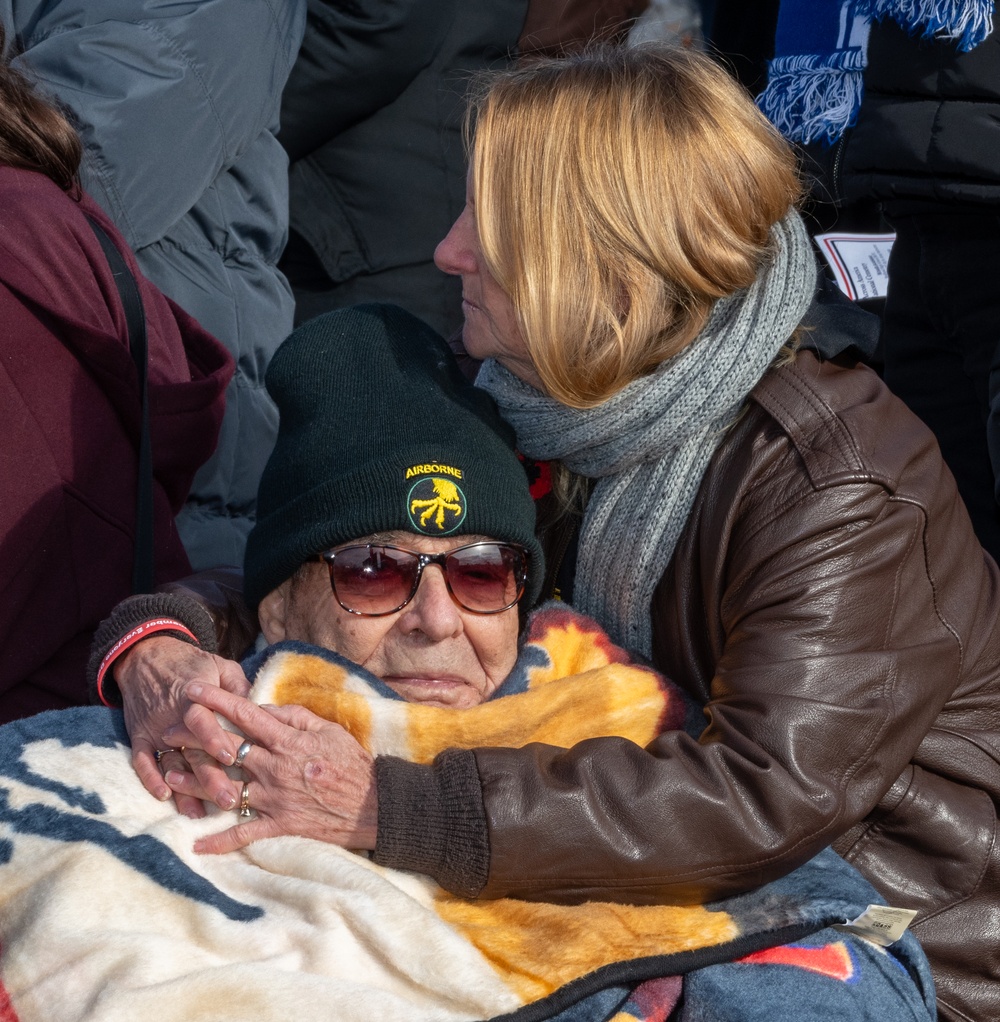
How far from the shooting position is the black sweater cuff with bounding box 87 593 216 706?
218 cm

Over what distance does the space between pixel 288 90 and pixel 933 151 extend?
164cm

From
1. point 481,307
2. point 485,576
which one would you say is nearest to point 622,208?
point 481,307

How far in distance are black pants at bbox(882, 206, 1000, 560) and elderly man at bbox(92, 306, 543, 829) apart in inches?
54.8

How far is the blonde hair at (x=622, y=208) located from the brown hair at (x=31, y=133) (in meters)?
0.77

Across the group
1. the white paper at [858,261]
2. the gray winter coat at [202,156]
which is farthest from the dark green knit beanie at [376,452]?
the white paper at [858,261]

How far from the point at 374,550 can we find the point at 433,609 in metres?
0.14

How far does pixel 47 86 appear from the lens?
274cm

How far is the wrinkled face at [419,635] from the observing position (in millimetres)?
2199

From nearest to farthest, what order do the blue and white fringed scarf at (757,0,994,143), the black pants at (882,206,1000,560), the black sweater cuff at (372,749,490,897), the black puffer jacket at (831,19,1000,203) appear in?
the black sweater cuff at (372,749,490,897) → the black puffer jacket at (831,19,1000,203) → the black pants at (882,206,1000,560) → the blue and white fringed scarf at (757,0,994,143)

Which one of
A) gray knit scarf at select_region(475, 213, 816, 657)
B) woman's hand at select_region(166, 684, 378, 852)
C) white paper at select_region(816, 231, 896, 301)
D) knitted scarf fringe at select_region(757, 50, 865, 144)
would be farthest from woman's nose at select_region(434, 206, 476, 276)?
knitted scarf fringe at select_region(757, 50, 865, 144)

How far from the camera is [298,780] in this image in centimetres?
186

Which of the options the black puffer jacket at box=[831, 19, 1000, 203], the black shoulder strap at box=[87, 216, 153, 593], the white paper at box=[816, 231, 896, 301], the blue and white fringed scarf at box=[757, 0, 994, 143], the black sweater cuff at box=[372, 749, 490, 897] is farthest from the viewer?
the blue and white fringed scarf at box=[757, 0, 994, 143]

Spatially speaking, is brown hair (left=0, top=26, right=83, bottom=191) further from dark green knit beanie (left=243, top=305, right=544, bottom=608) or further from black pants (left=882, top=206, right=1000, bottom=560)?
black pants (left=882, top=206, right=1000, bottom=560)

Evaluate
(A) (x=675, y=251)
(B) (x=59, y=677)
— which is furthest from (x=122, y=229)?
(A) (x=675, y=251)
